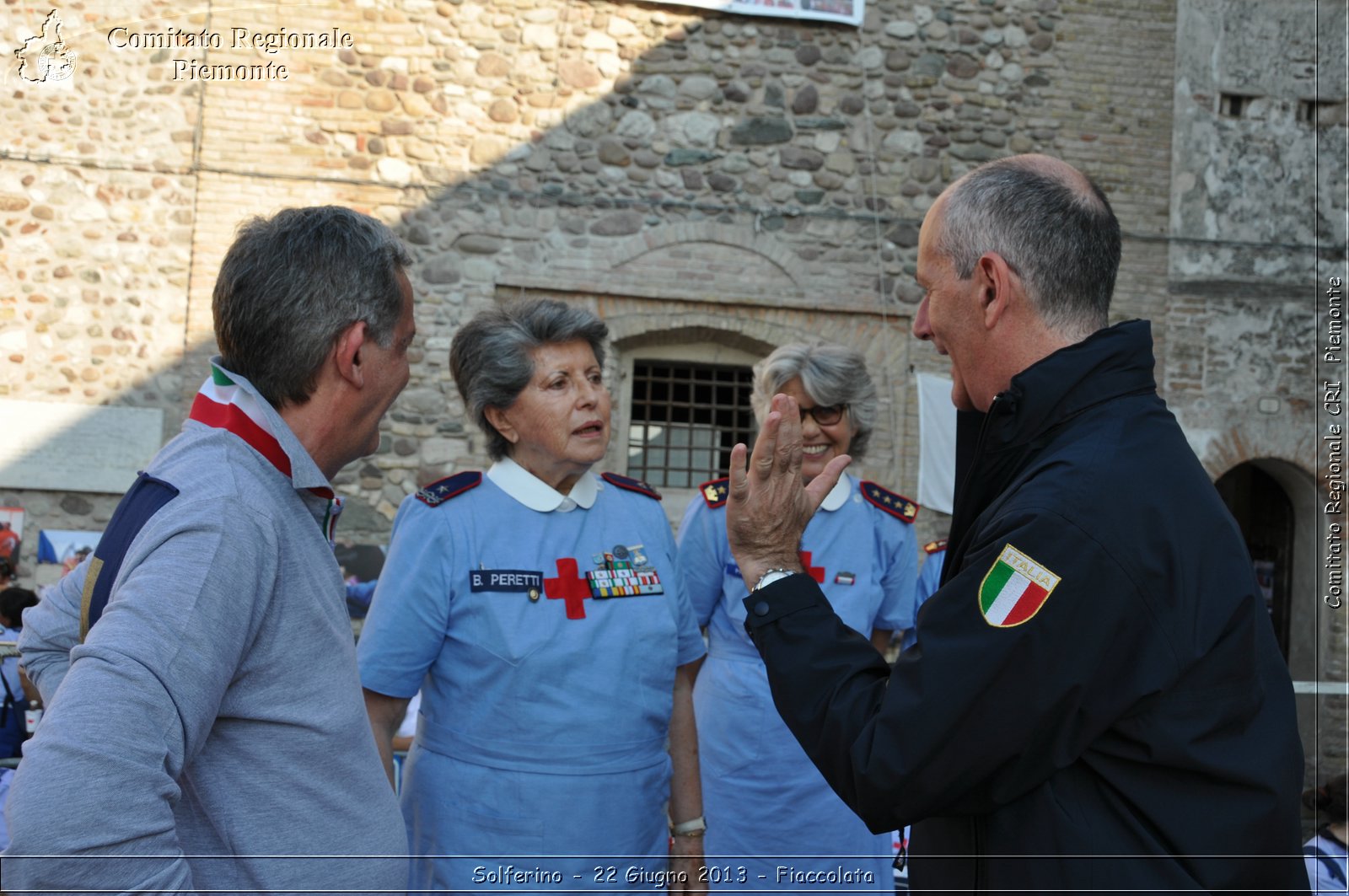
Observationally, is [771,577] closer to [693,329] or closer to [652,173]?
[693,329]

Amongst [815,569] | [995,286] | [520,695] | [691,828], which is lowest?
[691,828]

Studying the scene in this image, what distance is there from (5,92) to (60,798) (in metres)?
7.56

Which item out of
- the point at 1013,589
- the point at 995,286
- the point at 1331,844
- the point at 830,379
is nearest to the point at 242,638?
the point at 1013,589

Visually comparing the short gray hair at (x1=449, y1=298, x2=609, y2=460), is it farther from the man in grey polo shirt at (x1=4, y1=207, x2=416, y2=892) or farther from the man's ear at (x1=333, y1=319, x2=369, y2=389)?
the man's ear at (x1=333, y1=319, x2=369, y2=389)

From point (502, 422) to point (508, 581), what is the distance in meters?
0.50

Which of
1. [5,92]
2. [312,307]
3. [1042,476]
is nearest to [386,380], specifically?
[312,307]

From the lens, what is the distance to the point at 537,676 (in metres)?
2.44

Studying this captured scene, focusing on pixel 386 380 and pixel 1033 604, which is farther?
pixel 386 380

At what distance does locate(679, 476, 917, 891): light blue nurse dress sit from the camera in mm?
3082

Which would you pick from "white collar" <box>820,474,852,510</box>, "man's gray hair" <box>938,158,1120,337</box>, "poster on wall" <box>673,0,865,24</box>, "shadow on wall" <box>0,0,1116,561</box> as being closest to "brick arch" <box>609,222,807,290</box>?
"shadow on wall" <box>0,0,1116,561</box>

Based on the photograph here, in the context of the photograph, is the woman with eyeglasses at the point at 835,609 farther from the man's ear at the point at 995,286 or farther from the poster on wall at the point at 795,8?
the poster on wall at the point at 795,8

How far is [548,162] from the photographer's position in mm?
7664

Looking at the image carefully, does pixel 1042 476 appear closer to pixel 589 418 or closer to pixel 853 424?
pixel 589 418

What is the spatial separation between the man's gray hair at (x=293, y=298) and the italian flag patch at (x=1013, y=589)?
98 cm
